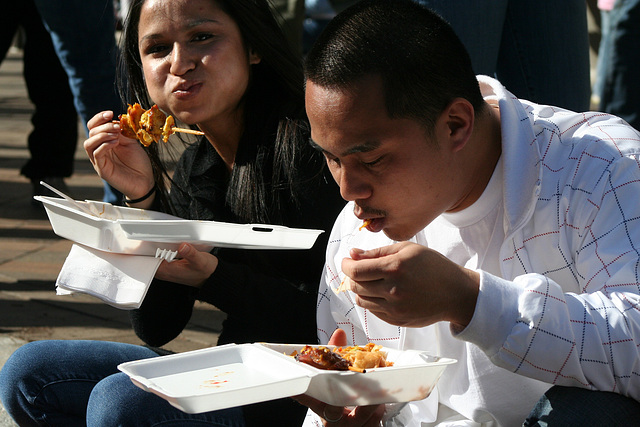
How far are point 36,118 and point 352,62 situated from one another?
13.0ft

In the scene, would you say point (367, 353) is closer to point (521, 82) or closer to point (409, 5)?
point (409, 5)

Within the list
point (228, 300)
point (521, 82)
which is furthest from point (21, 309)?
point (521, 82)

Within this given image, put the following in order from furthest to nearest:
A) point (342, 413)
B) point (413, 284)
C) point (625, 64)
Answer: point (625, 64), point (342, 413), point (413, 284)

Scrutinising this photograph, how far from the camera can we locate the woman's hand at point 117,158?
2.75 m

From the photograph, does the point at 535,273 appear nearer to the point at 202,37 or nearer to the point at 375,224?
the point at 375,224

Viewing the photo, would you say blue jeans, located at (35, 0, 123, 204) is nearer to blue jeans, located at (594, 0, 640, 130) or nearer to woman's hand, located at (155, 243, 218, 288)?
woman's hand, located at (155, 243, 218, 288)

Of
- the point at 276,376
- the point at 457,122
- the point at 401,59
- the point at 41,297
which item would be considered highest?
the point at 401,59

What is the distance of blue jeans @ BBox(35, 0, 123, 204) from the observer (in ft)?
14.1

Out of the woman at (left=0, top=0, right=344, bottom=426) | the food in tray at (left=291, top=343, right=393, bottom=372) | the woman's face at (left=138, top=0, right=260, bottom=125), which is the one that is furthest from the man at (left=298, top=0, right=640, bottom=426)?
the woman's face at (left=138, top=0, right=260, bottom=125)

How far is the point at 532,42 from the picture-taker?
3168mm

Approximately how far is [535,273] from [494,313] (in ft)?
0.49

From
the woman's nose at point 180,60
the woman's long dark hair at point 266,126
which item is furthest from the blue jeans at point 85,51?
the woman's nose at point 180,60

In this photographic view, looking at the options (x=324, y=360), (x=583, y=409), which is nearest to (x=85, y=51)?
(x=324, y=360)

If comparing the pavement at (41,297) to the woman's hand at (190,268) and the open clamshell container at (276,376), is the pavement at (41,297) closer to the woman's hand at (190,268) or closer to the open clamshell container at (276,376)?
the woman's hand at (190,268)
